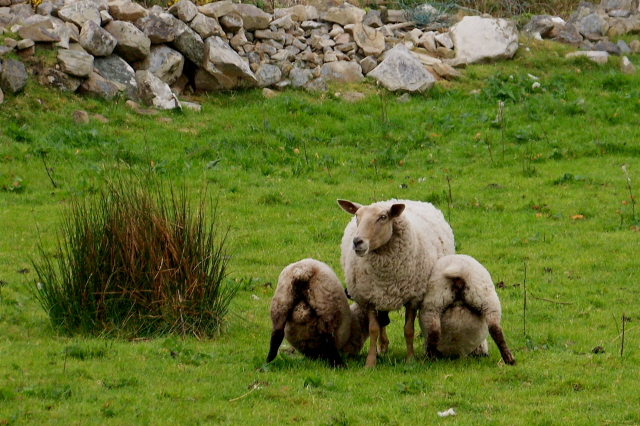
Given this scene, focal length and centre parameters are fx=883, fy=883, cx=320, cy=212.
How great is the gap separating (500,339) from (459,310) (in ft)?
1.72

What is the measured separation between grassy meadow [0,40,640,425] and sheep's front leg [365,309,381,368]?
0.13 meters

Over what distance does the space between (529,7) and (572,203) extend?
14.9 meters

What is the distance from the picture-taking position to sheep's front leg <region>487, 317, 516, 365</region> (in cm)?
850

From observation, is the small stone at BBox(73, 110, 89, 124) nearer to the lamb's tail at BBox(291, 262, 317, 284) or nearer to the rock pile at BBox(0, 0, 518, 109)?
the rock pile at BBox(0, 0, 518, 109)

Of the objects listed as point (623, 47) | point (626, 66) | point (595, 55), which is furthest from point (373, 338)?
point (623, 47)

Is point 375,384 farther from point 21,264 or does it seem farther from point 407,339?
point 21,264

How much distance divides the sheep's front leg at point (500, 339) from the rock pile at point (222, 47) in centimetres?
1217

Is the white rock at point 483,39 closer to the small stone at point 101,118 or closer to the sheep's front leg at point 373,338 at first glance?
the small stone at point 101,118

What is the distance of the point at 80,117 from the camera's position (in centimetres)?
1764

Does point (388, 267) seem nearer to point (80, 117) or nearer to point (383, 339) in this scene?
point (383, 339)

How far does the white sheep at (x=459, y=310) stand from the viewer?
8641 mm

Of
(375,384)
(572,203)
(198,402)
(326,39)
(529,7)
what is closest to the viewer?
(198,402)

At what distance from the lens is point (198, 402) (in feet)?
24.2

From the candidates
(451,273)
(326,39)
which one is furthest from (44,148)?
(451,273)
